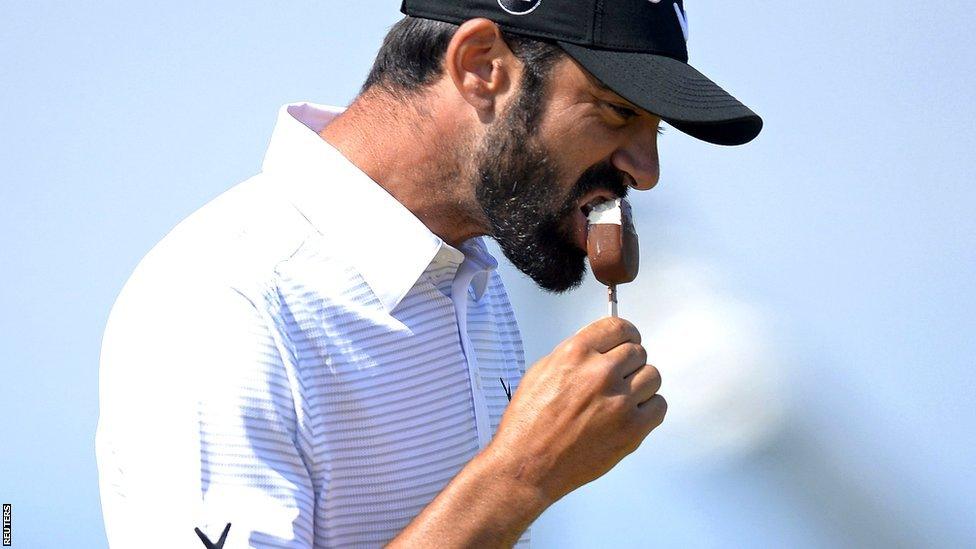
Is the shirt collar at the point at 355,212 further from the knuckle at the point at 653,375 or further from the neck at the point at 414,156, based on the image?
the knuckle at the point at 653,375

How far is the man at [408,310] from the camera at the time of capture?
117cm

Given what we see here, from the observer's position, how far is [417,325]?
4.71 feet

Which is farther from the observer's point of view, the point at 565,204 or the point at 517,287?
the point at 517,287

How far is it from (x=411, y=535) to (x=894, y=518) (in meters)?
1.59

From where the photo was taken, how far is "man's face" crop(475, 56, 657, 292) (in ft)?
4.90

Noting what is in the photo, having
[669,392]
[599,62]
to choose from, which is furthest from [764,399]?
[599,62]

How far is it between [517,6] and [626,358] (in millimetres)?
462

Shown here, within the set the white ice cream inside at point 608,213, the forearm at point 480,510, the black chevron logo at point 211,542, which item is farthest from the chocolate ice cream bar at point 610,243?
the black chevron logo at point 211,542

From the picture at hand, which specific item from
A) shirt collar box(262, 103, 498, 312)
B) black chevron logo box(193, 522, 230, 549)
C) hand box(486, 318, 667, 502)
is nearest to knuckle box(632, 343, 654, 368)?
hand box(486, 318, 667, 502)

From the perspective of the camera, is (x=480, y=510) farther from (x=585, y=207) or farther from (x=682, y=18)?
(x=682, y=18)

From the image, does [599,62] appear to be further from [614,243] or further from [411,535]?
[411,535]

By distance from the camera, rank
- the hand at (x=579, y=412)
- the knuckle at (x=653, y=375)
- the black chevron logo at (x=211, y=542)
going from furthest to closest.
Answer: the knuckle at (x=653, y=375)
the hand at (x=579, y=412)
the black chevron logo at (x=211, y=542)

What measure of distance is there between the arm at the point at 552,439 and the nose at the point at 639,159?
0.23m

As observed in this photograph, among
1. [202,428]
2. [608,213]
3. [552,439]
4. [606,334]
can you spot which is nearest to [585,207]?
[608,213]
